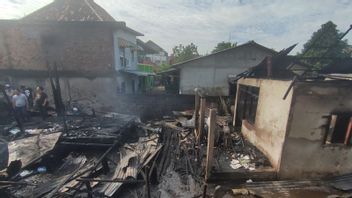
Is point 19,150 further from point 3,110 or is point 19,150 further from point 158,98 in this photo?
point 158,98

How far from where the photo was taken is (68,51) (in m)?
14.2

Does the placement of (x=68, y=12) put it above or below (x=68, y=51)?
above

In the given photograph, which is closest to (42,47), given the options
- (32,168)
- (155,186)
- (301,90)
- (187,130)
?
(32,168)

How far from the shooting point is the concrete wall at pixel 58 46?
13867mm

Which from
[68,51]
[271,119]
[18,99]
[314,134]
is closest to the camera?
[314,134]

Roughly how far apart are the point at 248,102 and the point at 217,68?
866 centimetres

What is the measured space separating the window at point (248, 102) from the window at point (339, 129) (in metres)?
2.99

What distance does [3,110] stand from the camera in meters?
11.7

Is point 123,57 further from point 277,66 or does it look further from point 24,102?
point 277,66

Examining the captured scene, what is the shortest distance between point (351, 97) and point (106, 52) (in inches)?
534

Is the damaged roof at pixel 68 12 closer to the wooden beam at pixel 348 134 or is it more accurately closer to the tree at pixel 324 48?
the tree at pixel 324 48

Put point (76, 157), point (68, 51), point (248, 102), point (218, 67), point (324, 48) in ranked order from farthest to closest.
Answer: point (218, 67) → point (68, 51) → point (248, 102) → point (76, 157) → point (324, 48)

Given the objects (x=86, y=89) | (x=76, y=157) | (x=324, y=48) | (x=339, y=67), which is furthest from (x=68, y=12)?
(x=339, y=67)

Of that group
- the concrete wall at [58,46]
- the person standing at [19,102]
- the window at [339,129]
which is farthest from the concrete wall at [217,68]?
the window at [339,129]
